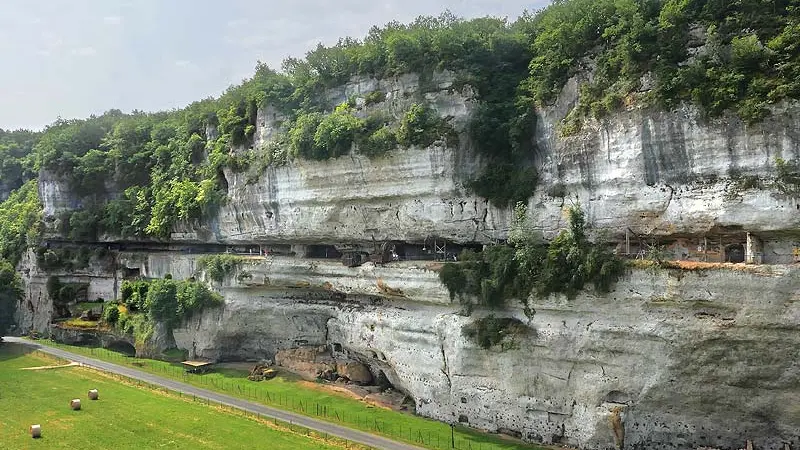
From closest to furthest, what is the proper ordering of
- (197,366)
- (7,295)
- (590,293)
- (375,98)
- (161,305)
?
(590,293) → (375,98) → (197,366) → (161,305) → (7,295)

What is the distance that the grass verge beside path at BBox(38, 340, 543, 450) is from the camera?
27766mm

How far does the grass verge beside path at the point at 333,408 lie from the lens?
91.1 feet

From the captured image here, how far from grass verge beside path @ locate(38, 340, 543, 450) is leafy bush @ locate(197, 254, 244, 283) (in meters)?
6.03

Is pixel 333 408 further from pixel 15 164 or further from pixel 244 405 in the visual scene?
pixel 15 164

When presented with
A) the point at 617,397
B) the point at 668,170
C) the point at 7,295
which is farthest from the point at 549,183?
the point at 7,295

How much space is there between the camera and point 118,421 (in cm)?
3042

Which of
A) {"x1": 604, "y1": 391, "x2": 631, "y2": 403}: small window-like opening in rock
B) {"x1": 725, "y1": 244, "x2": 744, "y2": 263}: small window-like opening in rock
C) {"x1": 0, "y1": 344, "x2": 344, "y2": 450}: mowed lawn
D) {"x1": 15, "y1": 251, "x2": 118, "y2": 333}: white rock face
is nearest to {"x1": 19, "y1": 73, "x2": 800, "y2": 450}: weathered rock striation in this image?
{"x1": 604, "y1": 391, "x2": 631, "y2": 403}: small window-like opening in rock

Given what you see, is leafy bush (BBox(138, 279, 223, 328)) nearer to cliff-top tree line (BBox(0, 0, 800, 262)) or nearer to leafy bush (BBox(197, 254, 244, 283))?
leafy bush (BBox(197, 254, 244, 283))

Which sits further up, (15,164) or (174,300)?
(15,164)

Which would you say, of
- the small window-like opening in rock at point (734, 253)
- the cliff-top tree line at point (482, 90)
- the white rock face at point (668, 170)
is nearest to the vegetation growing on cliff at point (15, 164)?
the cliff-top tree line at point (482, 90)

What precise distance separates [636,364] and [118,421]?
23126 mm

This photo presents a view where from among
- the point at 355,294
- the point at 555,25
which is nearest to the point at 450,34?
the point at 555,25

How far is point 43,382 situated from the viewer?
37375 mm

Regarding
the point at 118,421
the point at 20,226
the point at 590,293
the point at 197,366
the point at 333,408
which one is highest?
the point at 20,226
